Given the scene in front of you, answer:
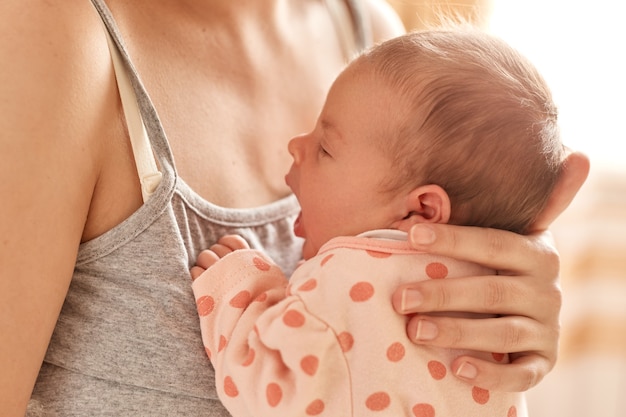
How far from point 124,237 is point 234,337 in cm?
20

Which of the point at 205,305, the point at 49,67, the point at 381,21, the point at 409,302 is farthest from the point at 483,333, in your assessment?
the point at 381,21

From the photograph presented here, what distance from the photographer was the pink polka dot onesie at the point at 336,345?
0.96m

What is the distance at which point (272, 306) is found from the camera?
1019 millimetres

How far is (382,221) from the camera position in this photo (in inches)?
42.9

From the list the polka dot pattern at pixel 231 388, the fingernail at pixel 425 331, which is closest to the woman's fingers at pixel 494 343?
the fingernail at pixel 425 331

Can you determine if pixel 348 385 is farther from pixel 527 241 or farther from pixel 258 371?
pixel 527 241

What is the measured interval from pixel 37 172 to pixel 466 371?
59 centimetres

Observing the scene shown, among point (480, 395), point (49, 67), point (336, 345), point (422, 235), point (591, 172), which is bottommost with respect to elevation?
point (591, 172)

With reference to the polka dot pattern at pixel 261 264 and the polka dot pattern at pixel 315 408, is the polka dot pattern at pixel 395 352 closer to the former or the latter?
the polka dot pattern at pixel 315 408

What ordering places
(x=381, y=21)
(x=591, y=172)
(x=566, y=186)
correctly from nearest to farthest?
(x=566, y=186) < (x=381, y=21) < (x=591, y=172)

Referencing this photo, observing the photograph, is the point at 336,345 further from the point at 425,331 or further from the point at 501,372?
the point at 501,372

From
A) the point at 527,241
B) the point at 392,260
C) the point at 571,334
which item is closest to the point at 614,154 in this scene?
the point at 571,334

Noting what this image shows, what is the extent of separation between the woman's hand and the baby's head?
0.05 metres

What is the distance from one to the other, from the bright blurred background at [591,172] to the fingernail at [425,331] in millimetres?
1388
